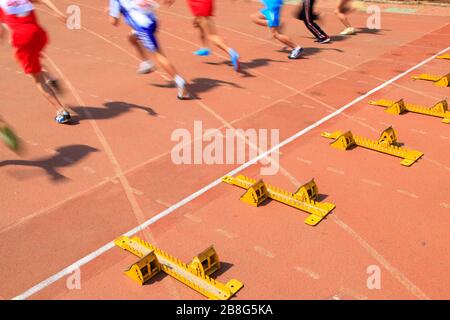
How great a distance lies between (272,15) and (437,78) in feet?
10.2

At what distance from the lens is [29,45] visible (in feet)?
18.2

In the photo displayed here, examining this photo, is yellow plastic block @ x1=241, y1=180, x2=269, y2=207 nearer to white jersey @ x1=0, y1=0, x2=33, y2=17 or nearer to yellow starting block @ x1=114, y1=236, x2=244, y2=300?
yellow starting block @ x1=114, y1=236, x2=244, y2=300

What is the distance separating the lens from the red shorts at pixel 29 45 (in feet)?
17.9

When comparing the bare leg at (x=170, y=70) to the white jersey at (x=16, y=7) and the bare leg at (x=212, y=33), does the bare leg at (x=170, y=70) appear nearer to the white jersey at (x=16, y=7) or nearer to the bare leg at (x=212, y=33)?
the bare leg at (x=212, y=33)

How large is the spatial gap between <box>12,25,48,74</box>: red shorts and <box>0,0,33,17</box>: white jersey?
182 millimetres

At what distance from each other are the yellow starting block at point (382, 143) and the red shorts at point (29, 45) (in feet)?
12.8

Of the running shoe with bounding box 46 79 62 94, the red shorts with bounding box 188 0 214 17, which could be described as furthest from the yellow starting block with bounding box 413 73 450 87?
the running shoe with bounding box 46 79 62 94

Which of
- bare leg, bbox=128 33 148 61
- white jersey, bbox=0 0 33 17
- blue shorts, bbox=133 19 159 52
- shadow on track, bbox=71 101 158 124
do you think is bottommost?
shadow on track, bbox=71 101 158 124

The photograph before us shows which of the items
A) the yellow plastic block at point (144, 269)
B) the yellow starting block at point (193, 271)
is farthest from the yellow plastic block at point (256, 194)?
the yellow plastic block at point (144, 269)

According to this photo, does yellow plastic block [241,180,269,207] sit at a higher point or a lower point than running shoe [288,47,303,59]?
lower

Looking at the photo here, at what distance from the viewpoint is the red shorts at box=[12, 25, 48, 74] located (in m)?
5.47

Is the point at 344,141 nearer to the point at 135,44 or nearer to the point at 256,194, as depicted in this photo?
the point at 256,194

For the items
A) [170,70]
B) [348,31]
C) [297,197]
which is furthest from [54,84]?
[348,31]

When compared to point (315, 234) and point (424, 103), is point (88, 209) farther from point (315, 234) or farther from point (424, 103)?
point (424, 103)
